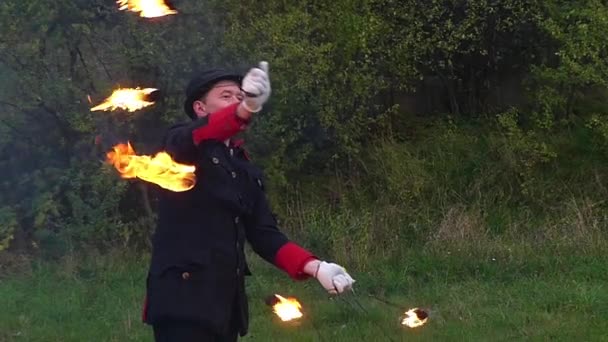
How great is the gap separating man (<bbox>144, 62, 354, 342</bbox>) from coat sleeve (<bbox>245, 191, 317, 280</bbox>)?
0.21 feet

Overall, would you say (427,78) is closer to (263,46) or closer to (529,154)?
(529,154)

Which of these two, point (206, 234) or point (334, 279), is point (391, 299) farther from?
point (206, 234)

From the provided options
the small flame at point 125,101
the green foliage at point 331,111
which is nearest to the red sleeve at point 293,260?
the small flame at point 125,101

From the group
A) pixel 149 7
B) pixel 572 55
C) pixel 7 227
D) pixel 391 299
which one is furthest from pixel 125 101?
pixel 572 55

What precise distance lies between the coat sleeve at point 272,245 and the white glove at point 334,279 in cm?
13

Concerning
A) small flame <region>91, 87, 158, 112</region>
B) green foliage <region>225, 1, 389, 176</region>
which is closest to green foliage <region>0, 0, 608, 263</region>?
green foliage <region>225, 1, 389, 176</region>

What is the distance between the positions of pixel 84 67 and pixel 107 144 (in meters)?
0.71

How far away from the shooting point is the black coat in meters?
3.66

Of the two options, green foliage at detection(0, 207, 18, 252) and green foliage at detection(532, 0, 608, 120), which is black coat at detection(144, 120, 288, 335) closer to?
green foliage at detection(0, 207, 18, 252)

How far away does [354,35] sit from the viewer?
10.1 m

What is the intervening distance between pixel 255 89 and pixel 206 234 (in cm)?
60

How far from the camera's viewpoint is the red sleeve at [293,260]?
12.8ft

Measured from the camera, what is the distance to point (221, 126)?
11.6 ft

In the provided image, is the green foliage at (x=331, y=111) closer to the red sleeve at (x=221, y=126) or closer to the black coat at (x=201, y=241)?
the black coat at (x=201, y=241)
